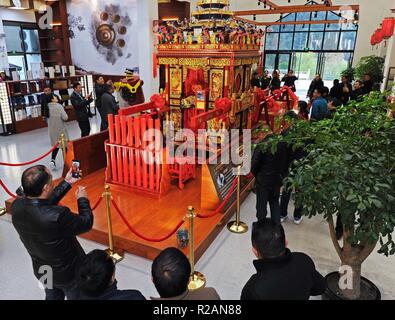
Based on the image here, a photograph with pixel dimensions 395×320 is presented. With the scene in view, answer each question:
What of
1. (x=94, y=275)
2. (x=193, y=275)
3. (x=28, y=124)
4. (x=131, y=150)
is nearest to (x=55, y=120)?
(x=131, y=150)

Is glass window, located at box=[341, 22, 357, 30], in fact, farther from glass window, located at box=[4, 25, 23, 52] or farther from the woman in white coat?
glass window, located at box=[4, 25, 23, 52]

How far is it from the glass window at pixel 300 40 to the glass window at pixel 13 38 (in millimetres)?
11480

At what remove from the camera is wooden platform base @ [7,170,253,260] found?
A: 3.52 metres

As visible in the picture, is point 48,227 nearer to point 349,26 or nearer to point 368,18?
point 368,18

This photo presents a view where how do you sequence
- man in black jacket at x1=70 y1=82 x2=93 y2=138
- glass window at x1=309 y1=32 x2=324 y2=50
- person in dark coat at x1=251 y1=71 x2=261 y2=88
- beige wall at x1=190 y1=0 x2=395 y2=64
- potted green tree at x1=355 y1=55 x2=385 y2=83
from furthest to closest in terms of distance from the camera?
glass window at x1=309 y1=32 x2=324 y2=50
beige wall at x1=190 y1=0 x2=395 y2=64
potted green tree at x1=355 y1=55 x2=385 y2=83
person in dark coat at x1=251 y1=71 x2=261 y2=88
man in black jacket at x1=70 y1=82 x2=93 y2=138

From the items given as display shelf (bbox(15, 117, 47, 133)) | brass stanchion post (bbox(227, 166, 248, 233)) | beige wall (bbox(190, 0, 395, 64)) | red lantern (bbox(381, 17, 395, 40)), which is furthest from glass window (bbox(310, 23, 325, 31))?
brass stanchion post (bbox(227, 166, 248, 233))

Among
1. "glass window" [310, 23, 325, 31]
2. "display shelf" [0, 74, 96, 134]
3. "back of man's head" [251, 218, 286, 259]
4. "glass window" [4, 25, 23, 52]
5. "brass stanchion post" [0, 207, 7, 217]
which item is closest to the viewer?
"back of man's head" [251, 218, 286, 259]

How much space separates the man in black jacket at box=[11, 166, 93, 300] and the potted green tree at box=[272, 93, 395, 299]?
59.2 inches

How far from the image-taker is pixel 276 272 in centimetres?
159

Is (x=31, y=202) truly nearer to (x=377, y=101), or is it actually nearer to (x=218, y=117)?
(x=377, y=101)

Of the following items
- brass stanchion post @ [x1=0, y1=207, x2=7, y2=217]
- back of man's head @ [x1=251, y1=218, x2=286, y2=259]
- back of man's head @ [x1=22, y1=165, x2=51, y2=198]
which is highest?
back of man's head @ [x1=22, y1=165, x2=51, y2=198]

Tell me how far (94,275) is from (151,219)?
7.55 feet

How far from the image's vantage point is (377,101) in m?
2.49

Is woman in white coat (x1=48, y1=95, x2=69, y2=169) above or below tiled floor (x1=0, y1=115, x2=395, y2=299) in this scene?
above
